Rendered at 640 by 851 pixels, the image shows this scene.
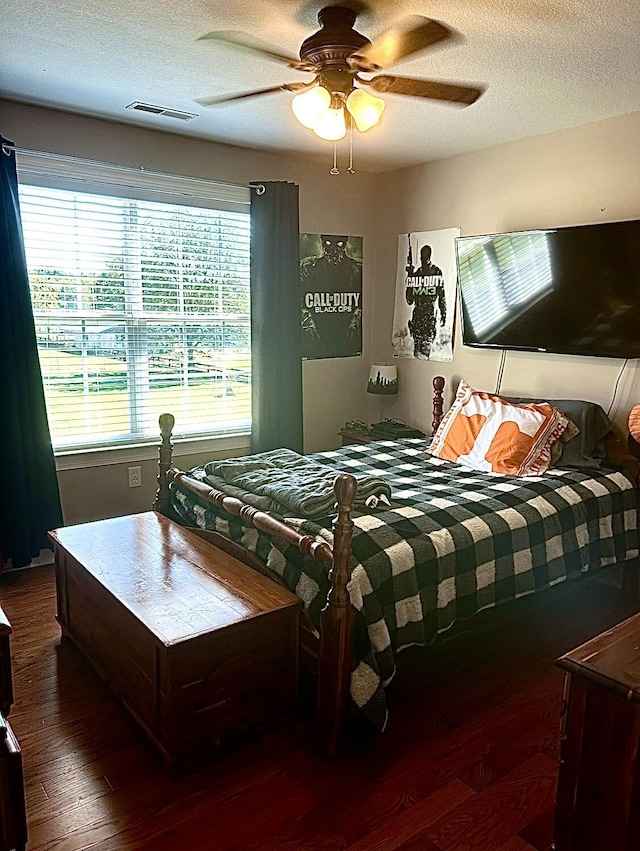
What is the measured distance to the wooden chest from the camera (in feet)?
6.63

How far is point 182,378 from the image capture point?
4074 mm

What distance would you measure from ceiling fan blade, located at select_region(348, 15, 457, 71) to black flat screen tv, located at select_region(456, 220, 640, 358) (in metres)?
1.38

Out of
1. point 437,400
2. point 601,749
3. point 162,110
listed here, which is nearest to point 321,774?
point 601,749

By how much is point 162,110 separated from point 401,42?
1.52 metres

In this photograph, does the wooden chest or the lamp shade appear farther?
the lamp shade

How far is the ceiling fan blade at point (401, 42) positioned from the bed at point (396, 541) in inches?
57.4

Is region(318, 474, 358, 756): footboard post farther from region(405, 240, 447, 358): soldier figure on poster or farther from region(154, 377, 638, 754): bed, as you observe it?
region(405, 240, 447, 358): soldier figure on poster

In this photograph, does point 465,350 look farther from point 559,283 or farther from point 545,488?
point 545,488

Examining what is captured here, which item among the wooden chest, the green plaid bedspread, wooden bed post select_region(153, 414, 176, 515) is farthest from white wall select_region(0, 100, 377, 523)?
the wooden chest

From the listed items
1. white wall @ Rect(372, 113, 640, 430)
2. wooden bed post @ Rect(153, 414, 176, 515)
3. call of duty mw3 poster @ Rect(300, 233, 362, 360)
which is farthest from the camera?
call of duty mw3 poster @ Rect(300, 233, 362, 360)

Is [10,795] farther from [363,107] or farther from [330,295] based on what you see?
[330,295]

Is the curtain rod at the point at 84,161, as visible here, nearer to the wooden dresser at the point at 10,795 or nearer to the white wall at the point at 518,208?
the white wall at the point at 518,208

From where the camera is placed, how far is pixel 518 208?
3803 millimetres

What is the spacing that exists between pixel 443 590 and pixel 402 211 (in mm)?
3032
